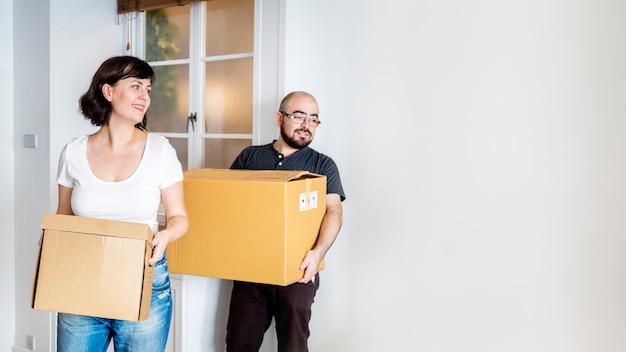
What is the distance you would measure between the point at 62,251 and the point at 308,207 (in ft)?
2.55

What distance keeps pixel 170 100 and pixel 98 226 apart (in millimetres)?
1646

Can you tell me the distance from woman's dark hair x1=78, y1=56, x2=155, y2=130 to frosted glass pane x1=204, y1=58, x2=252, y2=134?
0.99m

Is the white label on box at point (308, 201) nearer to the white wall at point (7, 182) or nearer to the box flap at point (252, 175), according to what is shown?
the box flap at point (252, 175)

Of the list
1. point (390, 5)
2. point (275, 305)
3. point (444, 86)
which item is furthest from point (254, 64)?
point (275, 305)

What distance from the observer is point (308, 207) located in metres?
2.01

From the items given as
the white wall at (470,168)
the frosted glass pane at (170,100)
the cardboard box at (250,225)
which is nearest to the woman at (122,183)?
the cardboard box at (250,225)

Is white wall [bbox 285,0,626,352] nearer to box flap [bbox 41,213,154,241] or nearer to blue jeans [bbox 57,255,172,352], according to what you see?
blue jeans [bbox 57,255,172,352]

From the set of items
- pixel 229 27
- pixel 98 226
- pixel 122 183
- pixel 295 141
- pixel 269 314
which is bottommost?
pixel 269 314

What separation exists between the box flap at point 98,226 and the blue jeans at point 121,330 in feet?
0.65

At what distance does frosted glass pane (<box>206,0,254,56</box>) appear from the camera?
2734mm

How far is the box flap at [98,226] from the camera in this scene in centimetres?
154

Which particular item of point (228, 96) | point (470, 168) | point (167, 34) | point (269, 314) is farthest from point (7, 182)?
point (470, 168)

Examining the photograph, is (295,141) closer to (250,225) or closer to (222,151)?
(250,225)

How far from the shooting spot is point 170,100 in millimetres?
3104
